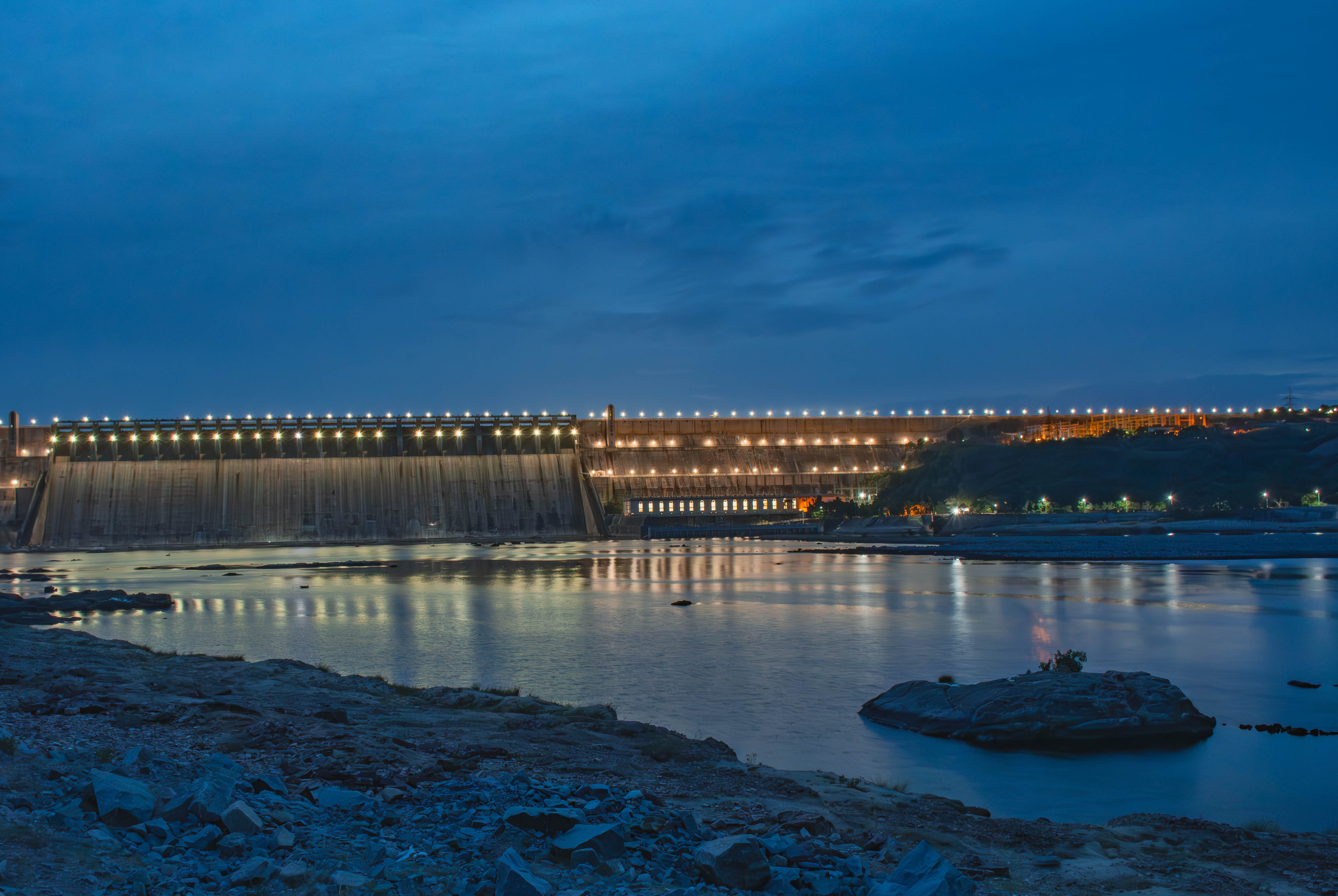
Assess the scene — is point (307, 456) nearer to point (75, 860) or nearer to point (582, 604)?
point (582, 604)

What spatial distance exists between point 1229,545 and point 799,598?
3756 cm

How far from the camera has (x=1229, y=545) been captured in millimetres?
62562

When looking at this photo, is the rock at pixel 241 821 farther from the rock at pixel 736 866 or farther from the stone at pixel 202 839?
the rock at pixel 736 866

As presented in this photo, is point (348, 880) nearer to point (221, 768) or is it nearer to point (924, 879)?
point (221, 768)

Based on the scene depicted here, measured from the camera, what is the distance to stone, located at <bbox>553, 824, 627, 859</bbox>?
7359 mm

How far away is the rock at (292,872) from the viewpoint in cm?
641

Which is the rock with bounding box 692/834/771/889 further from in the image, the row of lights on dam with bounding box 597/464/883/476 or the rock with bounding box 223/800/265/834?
the row of lights on dam with bounding box 597/464/883/476

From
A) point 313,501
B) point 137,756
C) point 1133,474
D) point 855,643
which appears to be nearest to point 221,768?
point 137,756

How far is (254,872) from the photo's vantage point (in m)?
6.37

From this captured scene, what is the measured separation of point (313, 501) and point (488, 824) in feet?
306

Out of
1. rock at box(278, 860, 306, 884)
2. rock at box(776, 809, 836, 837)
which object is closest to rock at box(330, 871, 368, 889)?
rock at box(278, 860, 306, 884)

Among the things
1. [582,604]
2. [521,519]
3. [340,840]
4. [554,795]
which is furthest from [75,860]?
[521,519]

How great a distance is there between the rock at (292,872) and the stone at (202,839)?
2.05ft

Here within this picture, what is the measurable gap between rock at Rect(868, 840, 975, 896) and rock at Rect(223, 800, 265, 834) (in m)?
4.31
